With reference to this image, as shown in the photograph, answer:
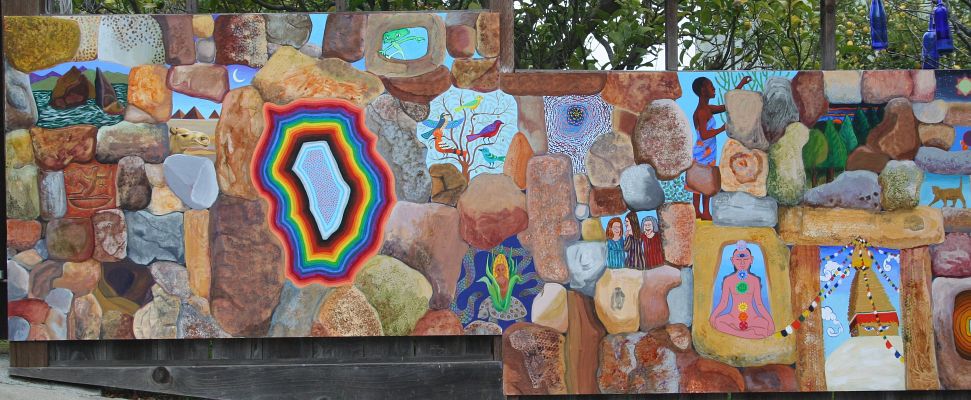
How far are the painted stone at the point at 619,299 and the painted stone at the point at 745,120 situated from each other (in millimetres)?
938

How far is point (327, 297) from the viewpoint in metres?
5.46

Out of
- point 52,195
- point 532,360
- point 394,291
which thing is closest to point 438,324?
point 394,291

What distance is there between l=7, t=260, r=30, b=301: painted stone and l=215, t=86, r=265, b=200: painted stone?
117 cm

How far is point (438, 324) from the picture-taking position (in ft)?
18.1

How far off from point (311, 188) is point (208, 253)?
→ 663 millimetres

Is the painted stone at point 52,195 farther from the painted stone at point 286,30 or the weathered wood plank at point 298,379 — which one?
the painted stone at point 286,30

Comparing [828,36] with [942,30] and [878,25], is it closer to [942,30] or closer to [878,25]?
[878,25]

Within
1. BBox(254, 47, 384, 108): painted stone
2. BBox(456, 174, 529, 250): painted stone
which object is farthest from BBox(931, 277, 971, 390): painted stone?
BBox(254, 47, 384, 108): painted stone

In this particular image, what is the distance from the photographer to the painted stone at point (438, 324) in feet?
18.0

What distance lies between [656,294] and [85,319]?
3139 millimetres

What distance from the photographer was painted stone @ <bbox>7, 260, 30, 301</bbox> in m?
5.45

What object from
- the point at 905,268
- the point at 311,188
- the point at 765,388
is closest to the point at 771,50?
the point at 905,268

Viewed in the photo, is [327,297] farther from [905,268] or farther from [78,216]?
[905,268]

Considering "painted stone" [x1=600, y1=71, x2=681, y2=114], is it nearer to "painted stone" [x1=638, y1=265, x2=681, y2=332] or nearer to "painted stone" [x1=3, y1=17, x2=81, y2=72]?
"painted stone" [x1=638, y1=265, x2=681, y2=332]
